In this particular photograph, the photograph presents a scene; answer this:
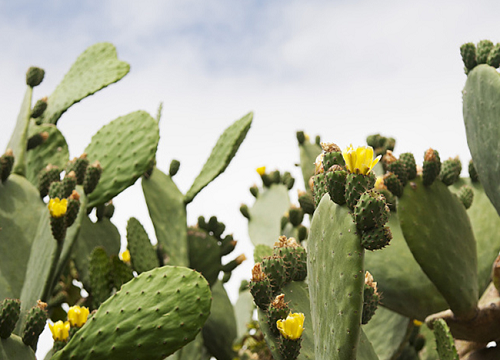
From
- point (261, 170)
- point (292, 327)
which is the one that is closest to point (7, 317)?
point (292, 327)

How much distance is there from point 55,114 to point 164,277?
1.80 metres

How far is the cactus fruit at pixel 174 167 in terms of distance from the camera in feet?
11.6

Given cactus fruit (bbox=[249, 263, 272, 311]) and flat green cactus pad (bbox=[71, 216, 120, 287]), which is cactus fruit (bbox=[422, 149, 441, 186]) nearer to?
cactus fruit (bbox=[249, 263, 272, 311])

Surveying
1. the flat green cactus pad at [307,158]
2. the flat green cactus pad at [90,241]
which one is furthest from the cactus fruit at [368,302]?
the flat green cactus pad at [90,241]

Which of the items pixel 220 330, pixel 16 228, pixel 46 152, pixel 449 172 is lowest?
pixel 220 330

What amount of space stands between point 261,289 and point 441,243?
0.97 m

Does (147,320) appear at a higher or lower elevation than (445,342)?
higher

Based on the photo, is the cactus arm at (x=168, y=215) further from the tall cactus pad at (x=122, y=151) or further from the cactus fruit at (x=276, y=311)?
the cactus fruit at (x=276, y=311)

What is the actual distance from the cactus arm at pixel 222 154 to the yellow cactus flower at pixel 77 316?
1109 millimetres

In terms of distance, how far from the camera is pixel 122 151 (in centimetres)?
299

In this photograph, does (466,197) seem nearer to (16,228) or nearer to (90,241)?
(90,241)

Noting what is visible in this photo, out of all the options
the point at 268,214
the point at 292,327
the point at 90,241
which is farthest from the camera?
the point at 268,214

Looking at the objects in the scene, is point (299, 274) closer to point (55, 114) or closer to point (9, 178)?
point (9, 178)

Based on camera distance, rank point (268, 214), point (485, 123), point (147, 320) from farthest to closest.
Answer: point (268, 214)
point (485, 123)
point (147, 320)
